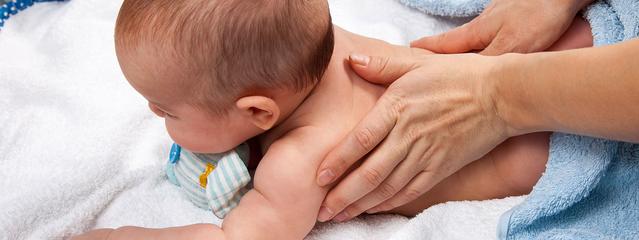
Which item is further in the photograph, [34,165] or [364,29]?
[364,29]

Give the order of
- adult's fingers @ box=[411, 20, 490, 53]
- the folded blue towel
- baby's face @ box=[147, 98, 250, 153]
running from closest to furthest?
baby's face @ box=[147, 98, 250, 153]
adult's fingers @ box=[411, 20, 490, 53]
the folded blue towel

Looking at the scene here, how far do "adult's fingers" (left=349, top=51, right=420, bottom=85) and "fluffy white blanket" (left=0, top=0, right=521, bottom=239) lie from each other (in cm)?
21

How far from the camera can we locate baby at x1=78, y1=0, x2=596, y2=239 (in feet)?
2.88

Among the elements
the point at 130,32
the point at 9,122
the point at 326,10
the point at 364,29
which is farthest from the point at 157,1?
the point at 364,29

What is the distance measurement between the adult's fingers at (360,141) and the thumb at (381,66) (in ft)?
0.18

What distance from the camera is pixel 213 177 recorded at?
1055 mm

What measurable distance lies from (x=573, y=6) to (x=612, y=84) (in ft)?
1.09

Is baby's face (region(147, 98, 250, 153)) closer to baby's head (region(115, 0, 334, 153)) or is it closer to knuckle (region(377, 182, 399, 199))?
baby's head (region(115, 0, 334, 153))

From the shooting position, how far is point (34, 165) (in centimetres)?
123

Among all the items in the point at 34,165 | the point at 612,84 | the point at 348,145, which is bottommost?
the point at 34,165

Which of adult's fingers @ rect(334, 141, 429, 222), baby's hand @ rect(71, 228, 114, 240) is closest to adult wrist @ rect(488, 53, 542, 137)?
adult's fingers @ rect(334, 141, 429, 222)

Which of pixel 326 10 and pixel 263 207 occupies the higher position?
pixel 326 10

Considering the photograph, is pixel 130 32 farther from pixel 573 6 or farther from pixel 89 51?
pixel 573 6

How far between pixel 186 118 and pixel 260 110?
0.11 metres
